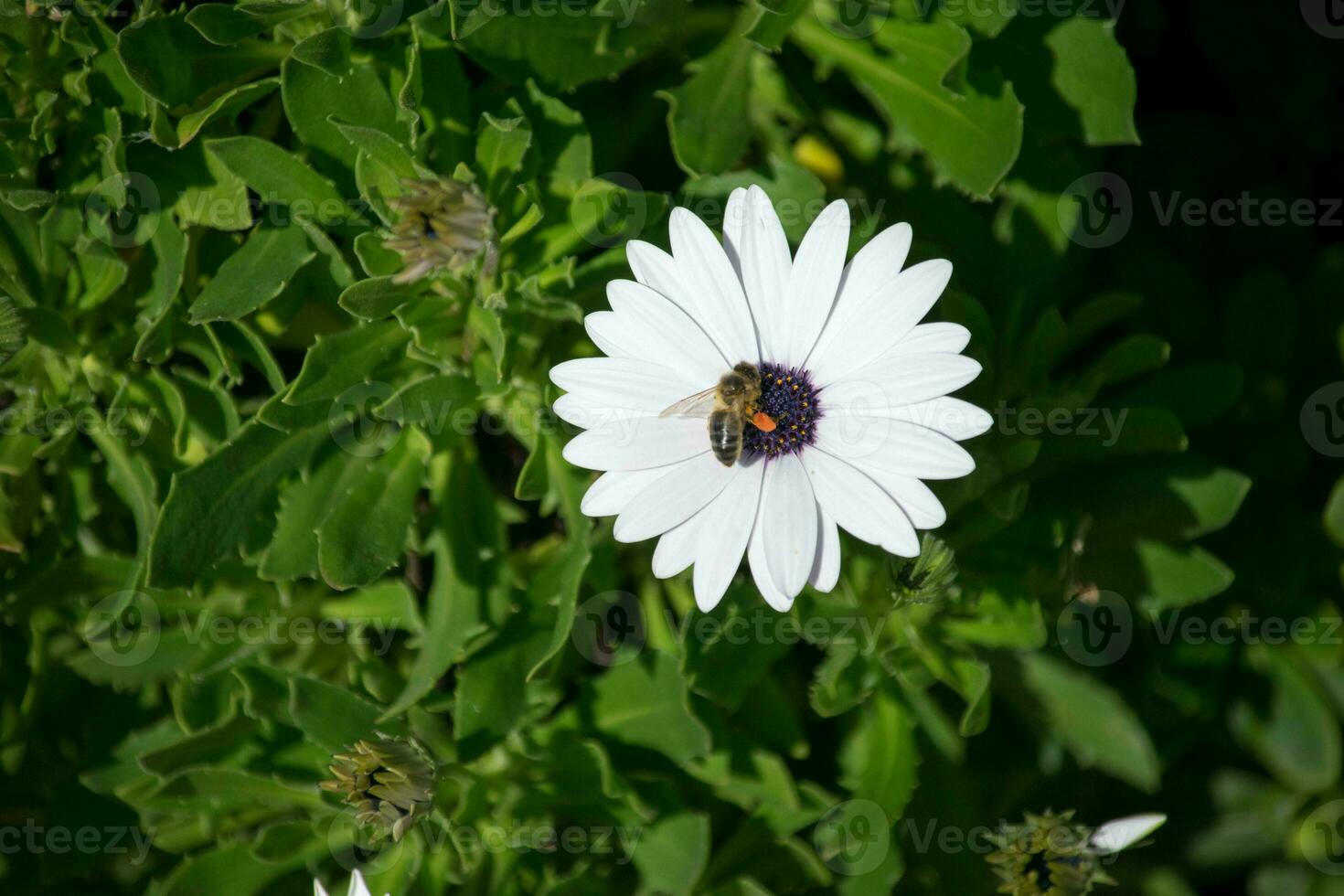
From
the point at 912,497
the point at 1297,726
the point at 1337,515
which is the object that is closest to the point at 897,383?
the point at 912,497

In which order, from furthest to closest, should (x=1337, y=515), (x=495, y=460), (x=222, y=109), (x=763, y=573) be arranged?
(x=1337, y=515), (x=495, y=460), (x=222, y=109), (x=763, y=573)

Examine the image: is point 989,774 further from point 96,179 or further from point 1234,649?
point 96,179

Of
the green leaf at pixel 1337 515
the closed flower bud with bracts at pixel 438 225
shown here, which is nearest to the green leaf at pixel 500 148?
the closed flower bud with bracts at pixel 438 225

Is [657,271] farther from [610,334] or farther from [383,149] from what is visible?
[383,149]

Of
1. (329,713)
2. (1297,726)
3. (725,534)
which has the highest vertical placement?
(725,534)

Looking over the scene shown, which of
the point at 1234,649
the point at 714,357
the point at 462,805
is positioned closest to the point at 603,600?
the point at 462,805

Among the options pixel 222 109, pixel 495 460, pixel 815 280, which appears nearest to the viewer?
pixel 815 280

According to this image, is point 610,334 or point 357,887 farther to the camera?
point 357,887
